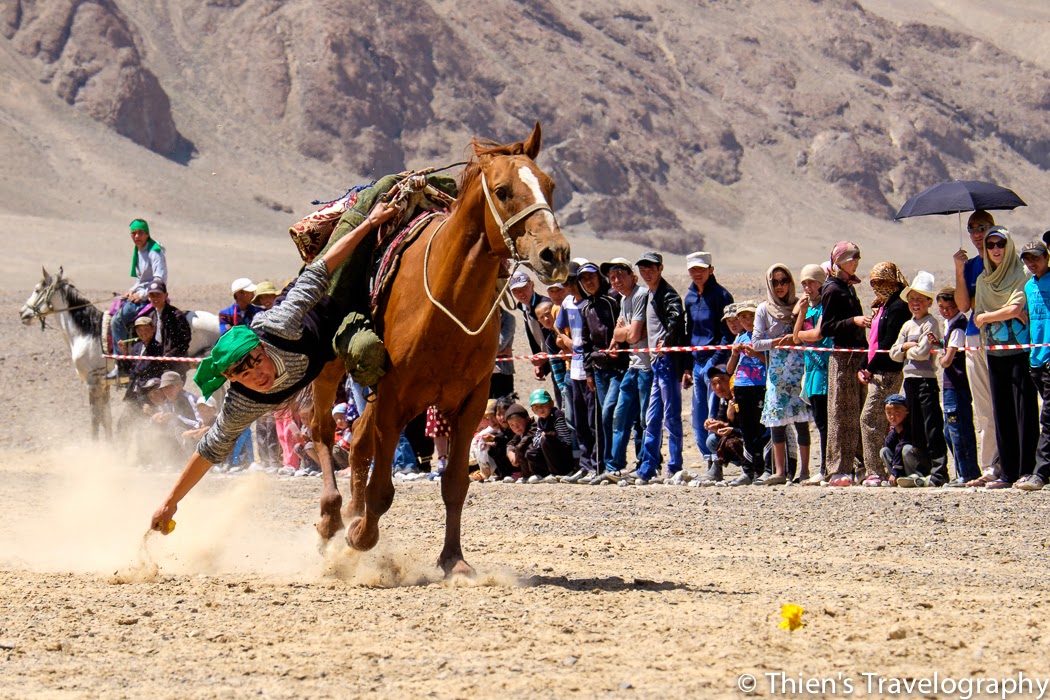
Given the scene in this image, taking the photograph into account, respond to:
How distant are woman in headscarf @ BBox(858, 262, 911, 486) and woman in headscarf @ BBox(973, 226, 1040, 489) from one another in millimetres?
823

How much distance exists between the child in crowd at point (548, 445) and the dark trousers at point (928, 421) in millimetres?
3747

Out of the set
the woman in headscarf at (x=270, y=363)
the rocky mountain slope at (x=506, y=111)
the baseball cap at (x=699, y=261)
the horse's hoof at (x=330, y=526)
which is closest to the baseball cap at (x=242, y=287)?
the baseball cap at (x=699, y=261)

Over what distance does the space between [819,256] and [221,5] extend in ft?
138

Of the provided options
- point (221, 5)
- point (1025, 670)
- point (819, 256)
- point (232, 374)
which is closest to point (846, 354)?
point (232, 374)

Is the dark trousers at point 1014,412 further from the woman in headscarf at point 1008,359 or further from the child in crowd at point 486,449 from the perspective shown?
the child in crowd at point 486,449

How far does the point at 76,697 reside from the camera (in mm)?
5379

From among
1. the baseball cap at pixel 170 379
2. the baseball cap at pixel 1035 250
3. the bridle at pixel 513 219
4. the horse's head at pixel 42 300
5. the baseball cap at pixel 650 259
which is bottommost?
the baseball cap at pixel 170 379

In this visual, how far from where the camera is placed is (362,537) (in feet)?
26.9

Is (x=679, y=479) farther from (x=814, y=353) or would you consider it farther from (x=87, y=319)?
(x=87, y=319)

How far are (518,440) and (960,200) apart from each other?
5.03m

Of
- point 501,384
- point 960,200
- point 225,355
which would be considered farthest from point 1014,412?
point 225,355

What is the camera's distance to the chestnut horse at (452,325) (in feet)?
25.6

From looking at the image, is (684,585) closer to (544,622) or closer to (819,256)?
(544,622)

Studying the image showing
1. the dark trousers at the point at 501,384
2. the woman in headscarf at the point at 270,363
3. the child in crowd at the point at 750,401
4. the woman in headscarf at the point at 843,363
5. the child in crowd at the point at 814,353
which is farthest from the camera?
the dark trousers at the point at 501,384
